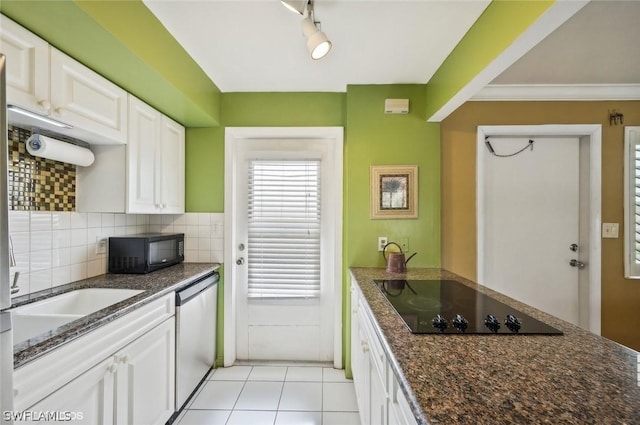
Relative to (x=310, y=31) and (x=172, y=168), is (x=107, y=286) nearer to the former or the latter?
(x=172, y=168)

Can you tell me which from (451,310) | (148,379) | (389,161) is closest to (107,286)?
(148,379)

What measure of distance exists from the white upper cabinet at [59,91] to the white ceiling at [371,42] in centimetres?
49

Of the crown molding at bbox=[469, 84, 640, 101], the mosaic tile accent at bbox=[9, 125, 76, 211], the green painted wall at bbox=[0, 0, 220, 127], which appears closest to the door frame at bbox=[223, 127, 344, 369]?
the green painted wall at bbox=[0, 0, 220, 127]

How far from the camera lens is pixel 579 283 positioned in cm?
239

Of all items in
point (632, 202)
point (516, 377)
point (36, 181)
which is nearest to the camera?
point (516, 377)

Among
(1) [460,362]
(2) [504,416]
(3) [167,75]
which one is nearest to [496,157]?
(1) [460,362]

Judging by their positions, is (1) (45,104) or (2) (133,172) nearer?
(1) (45,104)

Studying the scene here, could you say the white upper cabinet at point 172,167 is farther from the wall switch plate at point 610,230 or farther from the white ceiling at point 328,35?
the wall switch plate at point 610,230

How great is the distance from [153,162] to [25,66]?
0.92 m

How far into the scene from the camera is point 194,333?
203 centimetres

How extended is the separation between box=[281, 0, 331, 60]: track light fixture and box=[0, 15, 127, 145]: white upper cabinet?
3.41ft

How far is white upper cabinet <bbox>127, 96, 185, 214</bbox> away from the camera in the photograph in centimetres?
181

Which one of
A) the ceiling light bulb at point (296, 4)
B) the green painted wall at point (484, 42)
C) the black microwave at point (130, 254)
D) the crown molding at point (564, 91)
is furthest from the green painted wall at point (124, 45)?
→ the crown molding at point (564, 91)

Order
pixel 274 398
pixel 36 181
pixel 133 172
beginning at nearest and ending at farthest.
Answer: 1. pixel 36 181
2. pixel 133 172
3. pixel 274 398
